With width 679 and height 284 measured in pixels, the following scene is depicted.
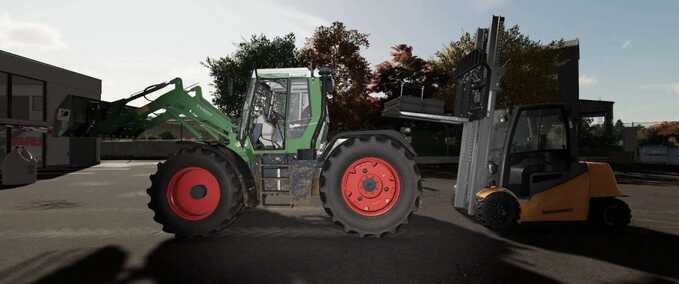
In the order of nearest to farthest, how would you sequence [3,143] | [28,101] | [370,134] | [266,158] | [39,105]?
[370,134] < [266,158] < [3,143] < [39,105] < [28,101]

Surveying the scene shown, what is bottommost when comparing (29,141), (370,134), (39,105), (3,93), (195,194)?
(195,194)

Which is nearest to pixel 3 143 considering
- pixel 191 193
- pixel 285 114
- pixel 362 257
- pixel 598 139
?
pixel 191 193

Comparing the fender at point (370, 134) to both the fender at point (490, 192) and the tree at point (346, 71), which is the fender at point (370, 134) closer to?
the fender at point (490, 192)

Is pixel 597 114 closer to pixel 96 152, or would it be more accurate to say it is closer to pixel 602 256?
pixel 602 256

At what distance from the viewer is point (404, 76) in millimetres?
27031

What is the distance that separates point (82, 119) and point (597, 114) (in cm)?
4337

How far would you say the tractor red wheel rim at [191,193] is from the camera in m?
5.50

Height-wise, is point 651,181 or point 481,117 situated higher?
point 481,117

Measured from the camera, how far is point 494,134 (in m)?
6.42

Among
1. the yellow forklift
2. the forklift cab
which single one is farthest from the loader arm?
the forklift cab

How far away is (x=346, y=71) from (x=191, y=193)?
2079 cm

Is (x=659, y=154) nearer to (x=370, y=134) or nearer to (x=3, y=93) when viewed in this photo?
(x=370, y=134)

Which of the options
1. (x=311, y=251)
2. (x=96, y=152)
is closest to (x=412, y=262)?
(x=311, y=251)

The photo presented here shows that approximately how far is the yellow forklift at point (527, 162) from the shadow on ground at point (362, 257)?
1.34ft
